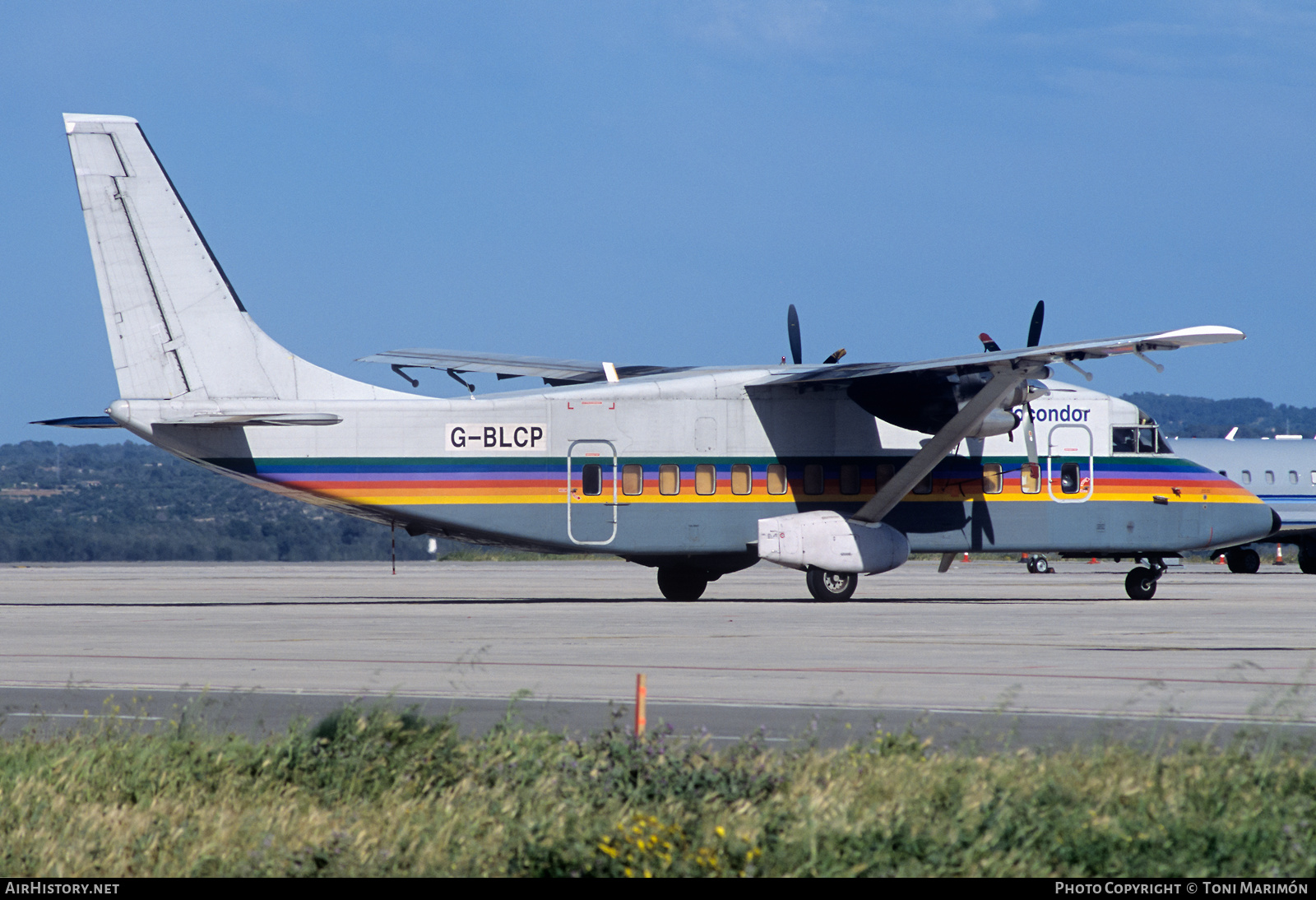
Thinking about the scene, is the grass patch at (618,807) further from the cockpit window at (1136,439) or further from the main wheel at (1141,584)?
the cockpit window at (1136,439)

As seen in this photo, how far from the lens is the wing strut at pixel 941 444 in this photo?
27703 mm

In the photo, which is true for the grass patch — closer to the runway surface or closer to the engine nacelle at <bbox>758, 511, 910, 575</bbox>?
the runway surface

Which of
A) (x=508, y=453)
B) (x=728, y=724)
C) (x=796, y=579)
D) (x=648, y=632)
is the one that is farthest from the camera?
(x=796, y=579)

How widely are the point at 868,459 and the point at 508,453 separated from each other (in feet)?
24.8

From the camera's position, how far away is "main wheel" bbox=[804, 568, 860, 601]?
29.8m

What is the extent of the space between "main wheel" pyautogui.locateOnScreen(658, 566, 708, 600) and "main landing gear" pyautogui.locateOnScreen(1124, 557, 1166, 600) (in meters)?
9.20

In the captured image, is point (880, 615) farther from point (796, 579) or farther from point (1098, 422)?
point (796, 579)

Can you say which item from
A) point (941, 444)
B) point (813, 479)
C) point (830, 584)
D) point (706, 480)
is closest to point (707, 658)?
point (706, 480)

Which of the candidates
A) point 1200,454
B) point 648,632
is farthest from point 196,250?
point 1200,454

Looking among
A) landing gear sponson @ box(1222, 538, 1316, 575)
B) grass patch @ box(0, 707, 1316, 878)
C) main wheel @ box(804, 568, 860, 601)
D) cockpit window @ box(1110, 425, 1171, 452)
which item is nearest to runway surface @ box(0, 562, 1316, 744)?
main wheel @ box(804, 568, 860, 601)

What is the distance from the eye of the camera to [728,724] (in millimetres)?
11812

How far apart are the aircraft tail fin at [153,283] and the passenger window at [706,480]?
8.56 m

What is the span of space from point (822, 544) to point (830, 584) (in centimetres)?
114

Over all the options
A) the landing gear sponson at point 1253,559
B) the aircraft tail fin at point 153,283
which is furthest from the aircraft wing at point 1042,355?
the landing gear sponson at point 1253,559
